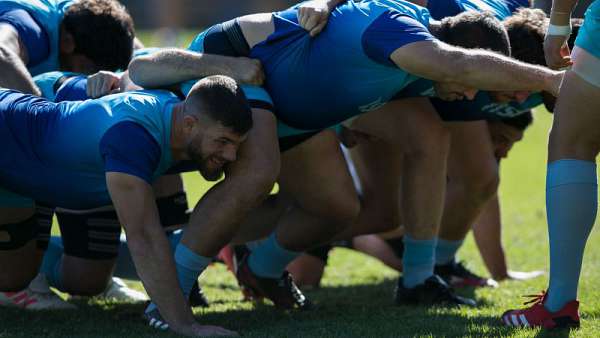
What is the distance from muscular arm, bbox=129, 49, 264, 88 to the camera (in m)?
4.71

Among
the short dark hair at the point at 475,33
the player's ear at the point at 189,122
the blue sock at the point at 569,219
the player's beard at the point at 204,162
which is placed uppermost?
the short dark hair at the point at 475,33

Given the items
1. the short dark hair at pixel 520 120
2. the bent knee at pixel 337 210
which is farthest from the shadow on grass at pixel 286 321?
the short dark hair at pixel 520 120

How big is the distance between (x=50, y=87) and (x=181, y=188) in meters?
0.93

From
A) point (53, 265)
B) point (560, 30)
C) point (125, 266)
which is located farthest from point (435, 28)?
point (53, 265)

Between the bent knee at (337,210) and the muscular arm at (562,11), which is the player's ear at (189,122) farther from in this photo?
the muscular arm at (562,11)

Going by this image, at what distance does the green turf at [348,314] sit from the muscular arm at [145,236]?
A: 0.26m

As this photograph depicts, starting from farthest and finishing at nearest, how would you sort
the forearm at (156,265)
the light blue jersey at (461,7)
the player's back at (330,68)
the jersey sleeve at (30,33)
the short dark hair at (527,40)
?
the jersey sleeve at (30,33)
the light blue jersey at (461,7)
the short dark hair at (527,40)
the player's back at (330,68)
the forearm at (156,265)

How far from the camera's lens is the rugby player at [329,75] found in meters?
4.25

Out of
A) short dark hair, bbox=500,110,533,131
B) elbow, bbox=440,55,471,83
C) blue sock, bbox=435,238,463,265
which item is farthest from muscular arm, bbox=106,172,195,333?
short dark hair, bbox=500,110,533,131

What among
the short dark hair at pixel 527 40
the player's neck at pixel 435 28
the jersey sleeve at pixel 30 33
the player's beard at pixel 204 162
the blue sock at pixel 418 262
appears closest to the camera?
the player's beard at pixel 204 162

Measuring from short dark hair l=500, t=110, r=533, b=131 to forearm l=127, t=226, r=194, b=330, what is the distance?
2.70m

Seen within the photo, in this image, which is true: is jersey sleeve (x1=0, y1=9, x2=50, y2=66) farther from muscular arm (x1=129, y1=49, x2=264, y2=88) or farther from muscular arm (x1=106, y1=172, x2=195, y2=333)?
muscular arm (x1=106, y1=172, x2=195, y2=333)

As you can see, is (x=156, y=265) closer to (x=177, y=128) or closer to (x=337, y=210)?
(x=177, y=128)

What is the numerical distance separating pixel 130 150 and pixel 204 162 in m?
0.41
